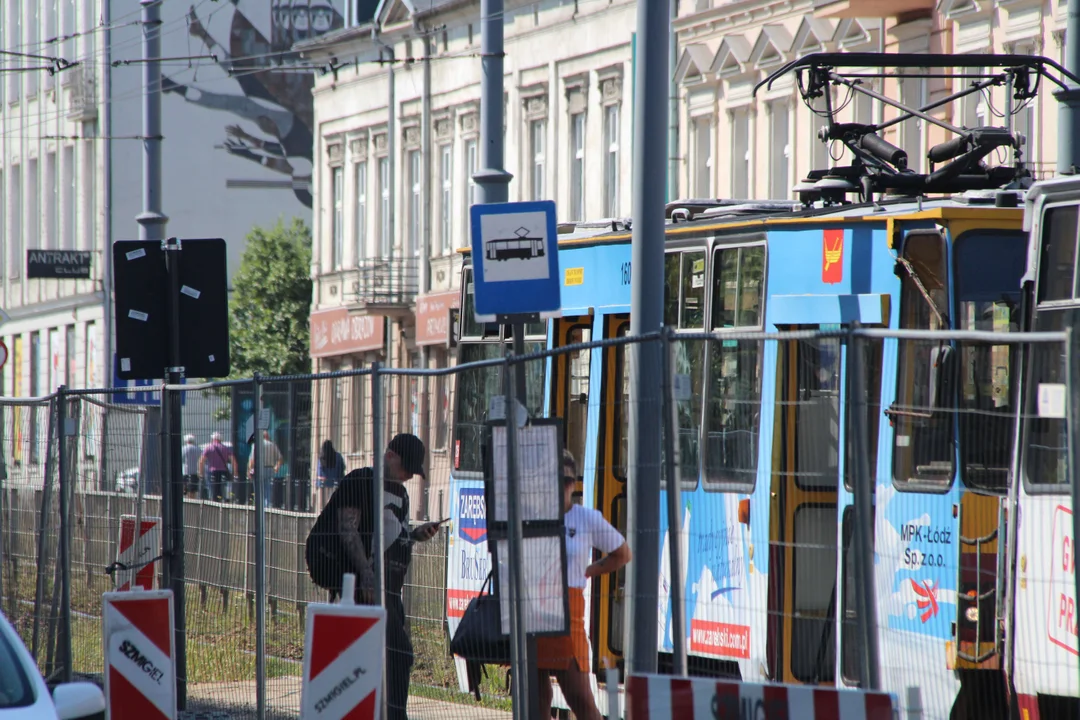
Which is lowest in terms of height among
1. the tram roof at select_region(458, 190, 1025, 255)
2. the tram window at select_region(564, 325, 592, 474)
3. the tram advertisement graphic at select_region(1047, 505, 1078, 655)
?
the tram advertisement graphic at select_region(1047, 505, 1078, 655)

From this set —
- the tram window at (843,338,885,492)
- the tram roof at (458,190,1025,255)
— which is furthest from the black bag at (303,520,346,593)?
the tram roof at (458,190,1025,255)

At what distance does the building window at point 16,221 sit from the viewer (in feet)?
222

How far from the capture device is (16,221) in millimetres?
68438

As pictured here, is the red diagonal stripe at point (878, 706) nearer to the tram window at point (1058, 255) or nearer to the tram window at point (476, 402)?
the tram window at point (476, 402)

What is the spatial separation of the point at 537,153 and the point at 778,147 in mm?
9097

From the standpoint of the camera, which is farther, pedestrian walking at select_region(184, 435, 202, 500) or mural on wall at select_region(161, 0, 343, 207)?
mural on wall at select_region(161, 0, 343, 207)

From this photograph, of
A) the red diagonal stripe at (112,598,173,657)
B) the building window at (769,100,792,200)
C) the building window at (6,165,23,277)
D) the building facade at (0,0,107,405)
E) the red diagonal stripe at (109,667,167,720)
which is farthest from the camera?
the building window at (6,165,23,277)

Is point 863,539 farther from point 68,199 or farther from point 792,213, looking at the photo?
point 68,199

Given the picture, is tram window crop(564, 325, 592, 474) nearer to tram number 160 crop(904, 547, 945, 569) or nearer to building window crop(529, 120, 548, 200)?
tram number 160 crop(904, 547, 945, 569)

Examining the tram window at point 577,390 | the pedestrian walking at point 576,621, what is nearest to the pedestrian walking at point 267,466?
the tram window at point 577,390

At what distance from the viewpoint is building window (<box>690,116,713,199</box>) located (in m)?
34.9

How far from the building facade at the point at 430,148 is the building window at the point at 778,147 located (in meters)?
4.11

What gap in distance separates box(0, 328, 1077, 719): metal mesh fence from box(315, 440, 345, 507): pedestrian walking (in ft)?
0.05

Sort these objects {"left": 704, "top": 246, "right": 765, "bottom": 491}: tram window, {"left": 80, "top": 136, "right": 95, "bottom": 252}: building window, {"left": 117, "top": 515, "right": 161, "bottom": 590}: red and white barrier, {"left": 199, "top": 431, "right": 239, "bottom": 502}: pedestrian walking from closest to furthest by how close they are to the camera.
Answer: {"left": 704, "top": 246, "right": 765, "bottom": 491}: tram window → {"left": 199, "top": 431, "right": 239, "bottom": 502}: pedestrian walking → {"left": 117, "top": 515, "right": 161, "bottom": 590}: red and white barrier → {"left": 80, "top": 136, "right": 95, "bottom": 252}: building window
